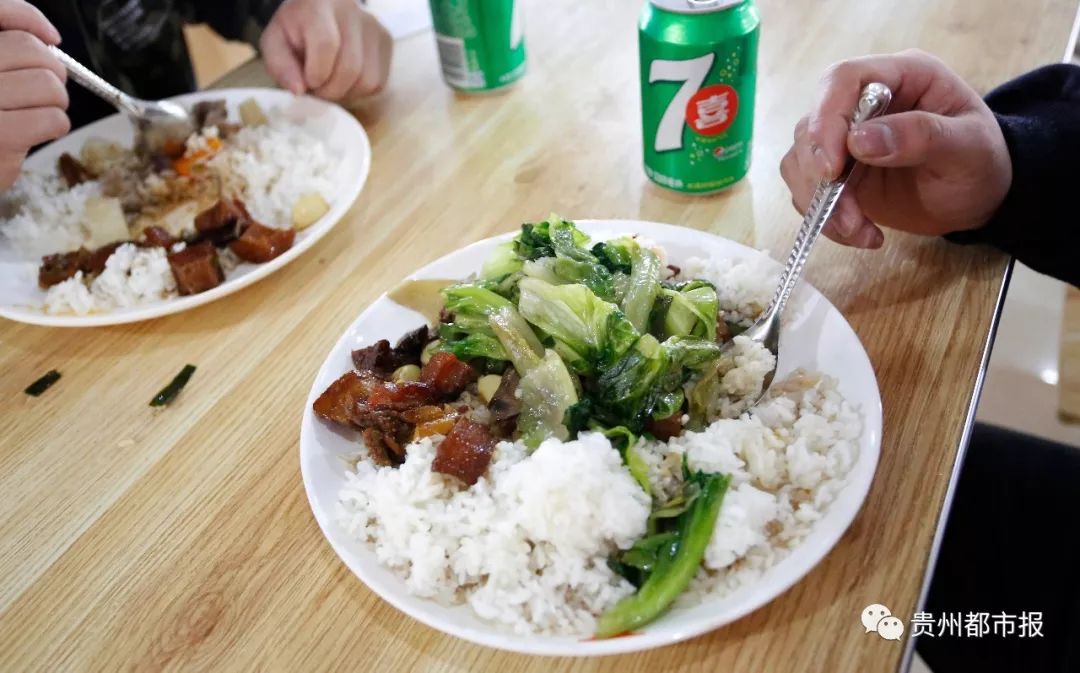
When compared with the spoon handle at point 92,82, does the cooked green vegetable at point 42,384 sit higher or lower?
lower

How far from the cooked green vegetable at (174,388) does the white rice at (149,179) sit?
18 centimetres

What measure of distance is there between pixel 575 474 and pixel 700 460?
158 mm

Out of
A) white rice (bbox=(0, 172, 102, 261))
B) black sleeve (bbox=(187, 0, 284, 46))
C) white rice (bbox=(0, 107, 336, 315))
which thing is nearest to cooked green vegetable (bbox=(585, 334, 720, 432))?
white rice (bbox=(0, 107, 336, 315))

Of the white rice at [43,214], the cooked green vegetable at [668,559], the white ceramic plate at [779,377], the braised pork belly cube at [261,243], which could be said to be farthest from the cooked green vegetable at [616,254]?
the white rice at [43,214]


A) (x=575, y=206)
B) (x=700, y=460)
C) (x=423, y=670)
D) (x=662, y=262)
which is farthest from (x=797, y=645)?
(x=575, y=206)

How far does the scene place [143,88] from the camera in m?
2.22

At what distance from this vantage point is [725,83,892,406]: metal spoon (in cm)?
116

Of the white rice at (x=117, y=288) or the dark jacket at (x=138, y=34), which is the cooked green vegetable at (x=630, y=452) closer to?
A: the white rice at (x=117, y=288)

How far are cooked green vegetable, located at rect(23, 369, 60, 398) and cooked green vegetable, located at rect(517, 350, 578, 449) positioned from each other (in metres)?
0.84

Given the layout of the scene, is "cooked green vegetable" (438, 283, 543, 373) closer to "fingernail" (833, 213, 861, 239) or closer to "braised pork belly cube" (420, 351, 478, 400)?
"braised pork belly cube" (420, 351, 478, 400)

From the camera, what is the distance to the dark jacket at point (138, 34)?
6.79ft

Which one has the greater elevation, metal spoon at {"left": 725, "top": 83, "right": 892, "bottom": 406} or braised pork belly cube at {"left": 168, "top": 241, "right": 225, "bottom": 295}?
metal spoon at {"left": 725, "top": 83, "right": 892, "bottom": 406}

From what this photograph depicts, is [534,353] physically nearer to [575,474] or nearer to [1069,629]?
[575,474]

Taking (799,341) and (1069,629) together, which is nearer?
(799,341)
